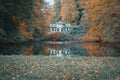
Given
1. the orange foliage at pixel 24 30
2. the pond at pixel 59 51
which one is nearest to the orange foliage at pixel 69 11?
the orange foliage at pixel 24 30

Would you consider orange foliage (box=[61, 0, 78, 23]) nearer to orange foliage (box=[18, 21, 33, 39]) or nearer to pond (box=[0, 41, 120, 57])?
orange foliage (box=[18, 21, 33, 39])

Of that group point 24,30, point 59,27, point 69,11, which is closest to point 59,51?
point 24,30

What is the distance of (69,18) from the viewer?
47.8 metres

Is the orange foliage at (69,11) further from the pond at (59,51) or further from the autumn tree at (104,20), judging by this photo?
the pond at (59,51)

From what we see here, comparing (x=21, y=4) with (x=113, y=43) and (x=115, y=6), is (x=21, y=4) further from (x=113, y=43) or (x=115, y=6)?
(x=113, y=43)

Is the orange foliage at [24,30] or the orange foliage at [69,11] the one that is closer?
the orange foliage at [24,30]

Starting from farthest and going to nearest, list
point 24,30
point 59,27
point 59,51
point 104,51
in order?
point 59,27 → point 24,30 → point 59,51 → point 104,51

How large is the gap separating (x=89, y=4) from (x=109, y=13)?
24.7ft

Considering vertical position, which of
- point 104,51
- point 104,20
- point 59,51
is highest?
point 104,20

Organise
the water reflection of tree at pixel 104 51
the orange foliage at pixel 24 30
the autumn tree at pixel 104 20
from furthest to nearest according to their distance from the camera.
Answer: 1. the orange foliage at pixel 24 30
2. the autumn tree at pixel 104 20
3. the water reflection of tree at pixel 104 51

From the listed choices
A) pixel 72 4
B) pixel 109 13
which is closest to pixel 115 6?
pixel 109 13

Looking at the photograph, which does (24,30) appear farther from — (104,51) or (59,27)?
(59,27)

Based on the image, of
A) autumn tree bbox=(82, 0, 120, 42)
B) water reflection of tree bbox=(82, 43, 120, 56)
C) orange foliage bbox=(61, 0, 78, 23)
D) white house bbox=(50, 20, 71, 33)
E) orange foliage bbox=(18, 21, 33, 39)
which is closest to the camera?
water reflection of tree bbox=(82, 43, 120, 56)

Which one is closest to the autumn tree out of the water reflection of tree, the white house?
the water reflection of tree
